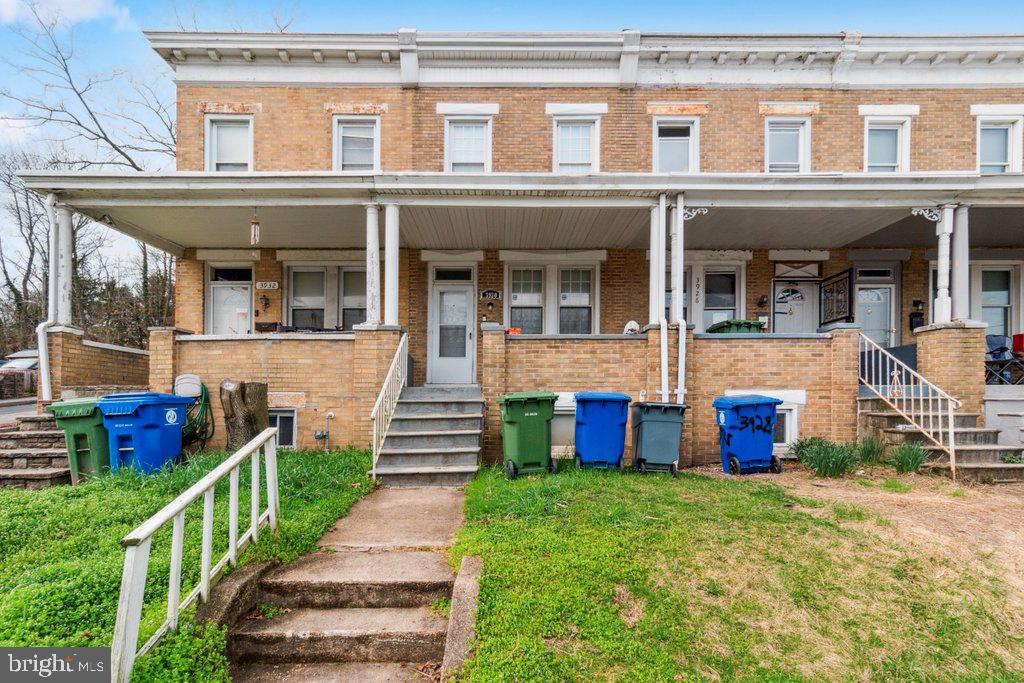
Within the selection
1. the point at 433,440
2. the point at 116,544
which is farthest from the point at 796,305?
the point at 116,544

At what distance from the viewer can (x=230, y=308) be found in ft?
35.6

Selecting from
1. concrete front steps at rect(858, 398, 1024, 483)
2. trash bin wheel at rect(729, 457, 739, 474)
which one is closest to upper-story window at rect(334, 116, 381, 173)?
trash bin wheel at rect(729, 457, 739, 474)

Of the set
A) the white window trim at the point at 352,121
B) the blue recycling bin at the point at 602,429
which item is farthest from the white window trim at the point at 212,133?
the blue recycling bin at the point at 602,429

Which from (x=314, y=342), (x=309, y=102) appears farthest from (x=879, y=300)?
(x=309, y=102)

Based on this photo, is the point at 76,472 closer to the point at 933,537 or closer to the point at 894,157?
the point at 933,537

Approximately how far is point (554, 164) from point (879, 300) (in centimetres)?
743

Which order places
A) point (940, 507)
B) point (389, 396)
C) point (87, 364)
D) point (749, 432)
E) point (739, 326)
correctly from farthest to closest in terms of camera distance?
point (739, 326), point (87, 364), point (389, 396), point (749, 432), point (940, 507)

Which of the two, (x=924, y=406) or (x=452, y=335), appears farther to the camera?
(x=452, y=335)

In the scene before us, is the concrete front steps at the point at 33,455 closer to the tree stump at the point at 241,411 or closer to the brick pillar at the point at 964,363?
the tree stump at the point at 241,411

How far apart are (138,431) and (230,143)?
7.11m

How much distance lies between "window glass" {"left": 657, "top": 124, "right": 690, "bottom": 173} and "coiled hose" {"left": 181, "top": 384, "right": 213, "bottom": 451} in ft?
31.4

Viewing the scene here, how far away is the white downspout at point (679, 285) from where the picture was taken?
7633 mm

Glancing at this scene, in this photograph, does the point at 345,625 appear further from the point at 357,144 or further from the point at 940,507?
the point at 357,144

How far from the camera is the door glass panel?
10734mm
